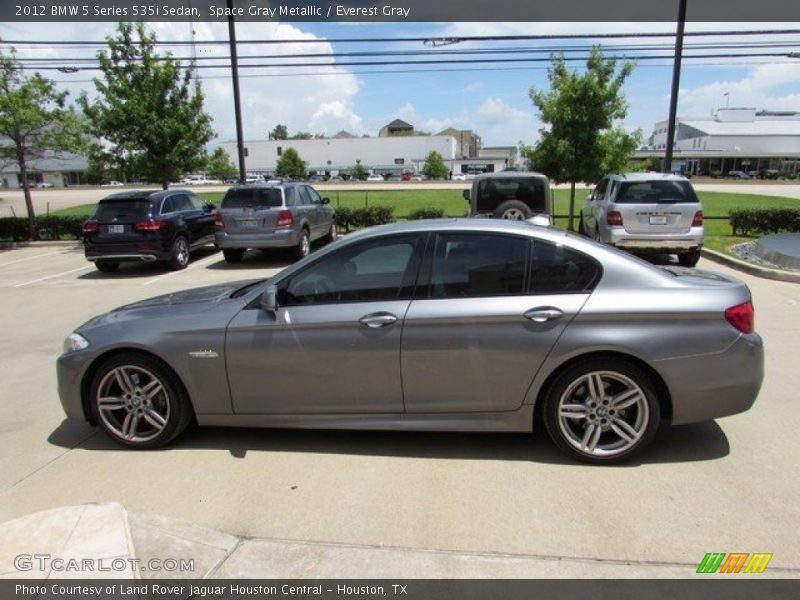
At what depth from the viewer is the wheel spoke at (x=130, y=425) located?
403 cm

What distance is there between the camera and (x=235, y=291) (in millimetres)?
4324

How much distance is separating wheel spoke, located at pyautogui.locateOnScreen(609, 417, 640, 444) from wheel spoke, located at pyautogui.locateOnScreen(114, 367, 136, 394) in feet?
10.5

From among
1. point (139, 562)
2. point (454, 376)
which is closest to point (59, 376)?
point (139, 562)

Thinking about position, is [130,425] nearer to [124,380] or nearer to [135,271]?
[124,380]

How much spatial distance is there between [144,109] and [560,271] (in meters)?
14.9

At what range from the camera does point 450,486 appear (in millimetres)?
3482

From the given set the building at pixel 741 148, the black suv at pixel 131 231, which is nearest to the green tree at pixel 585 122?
the black suv at pixel 131 231

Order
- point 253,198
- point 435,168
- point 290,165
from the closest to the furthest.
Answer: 1. point 253,198
2. point 290,165
3. point 435,168

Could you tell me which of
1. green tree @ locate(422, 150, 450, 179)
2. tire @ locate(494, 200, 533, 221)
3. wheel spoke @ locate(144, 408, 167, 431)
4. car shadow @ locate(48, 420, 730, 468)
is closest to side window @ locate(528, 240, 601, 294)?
car shadow @ locate(48, 420, 730, 468)

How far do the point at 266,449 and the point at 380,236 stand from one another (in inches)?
65.7

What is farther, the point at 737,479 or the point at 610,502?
the point at 737,479

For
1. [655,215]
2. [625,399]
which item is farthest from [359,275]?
[655,215]
